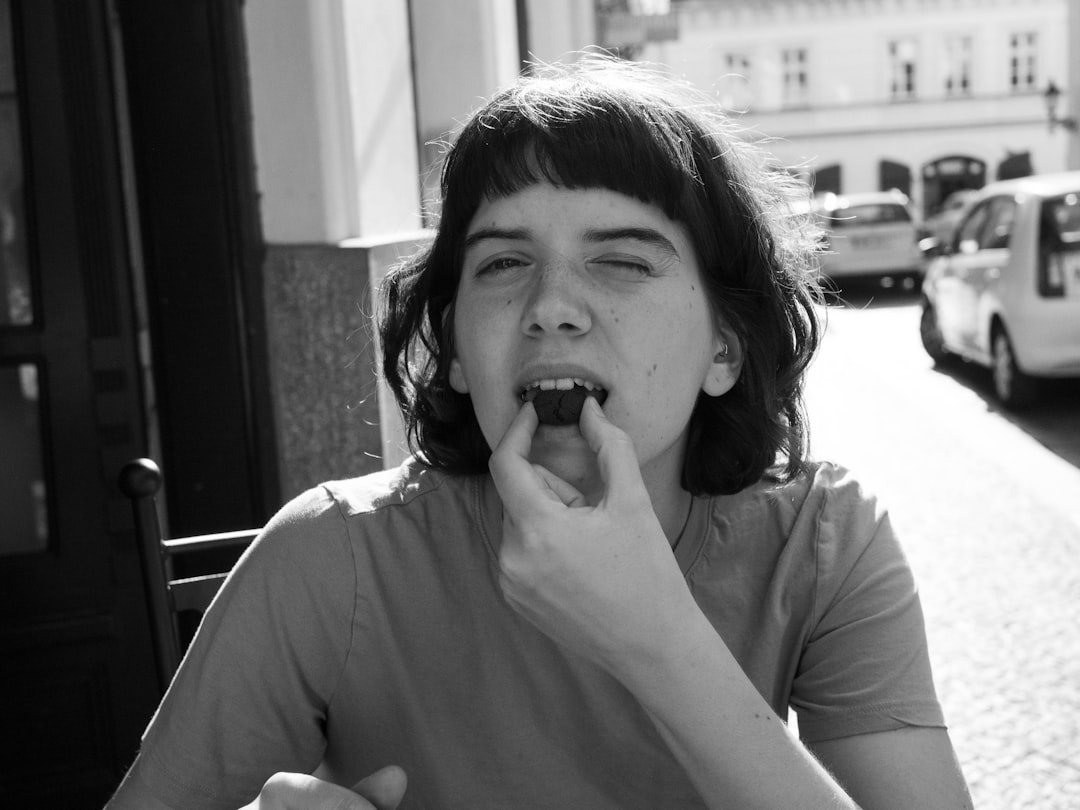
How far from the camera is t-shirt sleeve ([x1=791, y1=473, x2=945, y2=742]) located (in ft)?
4.91

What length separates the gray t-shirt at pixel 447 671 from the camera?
1.44 m

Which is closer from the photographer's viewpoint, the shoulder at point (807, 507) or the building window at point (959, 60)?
the shoulder at point (807, 507)

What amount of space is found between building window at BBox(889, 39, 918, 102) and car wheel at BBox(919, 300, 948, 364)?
2879cm

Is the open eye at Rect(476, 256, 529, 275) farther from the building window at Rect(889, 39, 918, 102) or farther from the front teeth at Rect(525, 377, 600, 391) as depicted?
the building window at Rect(889, 39, 918, 102)

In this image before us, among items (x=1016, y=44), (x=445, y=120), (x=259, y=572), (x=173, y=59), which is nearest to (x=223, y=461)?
(x=173, y=59)

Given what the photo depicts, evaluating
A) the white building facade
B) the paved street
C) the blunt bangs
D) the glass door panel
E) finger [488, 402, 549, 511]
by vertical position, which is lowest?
the paved street

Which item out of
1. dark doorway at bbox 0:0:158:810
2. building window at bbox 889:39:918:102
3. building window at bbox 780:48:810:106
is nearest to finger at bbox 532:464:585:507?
dark doorway at bbox 0:0:158:810

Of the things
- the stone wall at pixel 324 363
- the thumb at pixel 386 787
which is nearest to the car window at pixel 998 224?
the stone wall at pixel 324 363

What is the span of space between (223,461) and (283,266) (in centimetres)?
56

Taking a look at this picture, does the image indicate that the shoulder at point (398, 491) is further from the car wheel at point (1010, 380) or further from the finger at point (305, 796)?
the car wheel at point (1010, 380)

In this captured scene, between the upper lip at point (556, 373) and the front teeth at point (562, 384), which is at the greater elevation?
the upper lip at point (556, 373)

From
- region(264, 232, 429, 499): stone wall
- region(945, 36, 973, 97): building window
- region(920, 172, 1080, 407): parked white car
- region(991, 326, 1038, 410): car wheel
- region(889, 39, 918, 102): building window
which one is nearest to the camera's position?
region(264, 232, 429, 499): stone wall

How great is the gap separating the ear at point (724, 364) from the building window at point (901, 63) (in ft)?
128

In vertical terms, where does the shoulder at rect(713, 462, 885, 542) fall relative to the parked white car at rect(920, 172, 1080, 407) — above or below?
above
